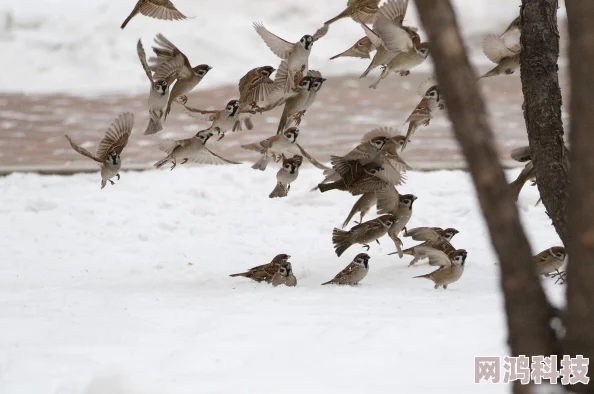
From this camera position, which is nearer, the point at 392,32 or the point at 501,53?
the point at 392,32

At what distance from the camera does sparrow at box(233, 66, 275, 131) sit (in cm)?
479

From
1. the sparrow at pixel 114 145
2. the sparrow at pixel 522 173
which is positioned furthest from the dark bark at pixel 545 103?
the sparrow at pixel 114 145

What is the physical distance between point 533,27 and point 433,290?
4.75 ft

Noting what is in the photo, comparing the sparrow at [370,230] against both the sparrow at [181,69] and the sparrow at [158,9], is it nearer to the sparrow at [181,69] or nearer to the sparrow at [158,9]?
the sparrow at [181,69]

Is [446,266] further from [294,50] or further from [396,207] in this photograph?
[294,50]

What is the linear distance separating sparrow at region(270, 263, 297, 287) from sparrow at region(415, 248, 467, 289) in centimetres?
69

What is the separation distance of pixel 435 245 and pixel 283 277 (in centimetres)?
82

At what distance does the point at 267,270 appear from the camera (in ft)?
17.4

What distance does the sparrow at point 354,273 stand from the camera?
5262 mm

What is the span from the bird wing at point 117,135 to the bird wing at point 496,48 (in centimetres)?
168

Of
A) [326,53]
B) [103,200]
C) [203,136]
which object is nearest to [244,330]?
[203,136]

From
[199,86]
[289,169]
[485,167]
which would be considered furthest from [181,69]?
[199,86]

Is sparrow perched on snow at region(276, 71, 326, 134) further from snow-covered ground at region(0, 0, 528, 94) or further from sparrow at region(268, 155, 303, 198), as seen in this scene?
snow-covered ground at region(0, 0, 528, 94)

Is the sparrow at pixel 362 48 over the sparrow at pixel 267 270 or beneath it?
over
